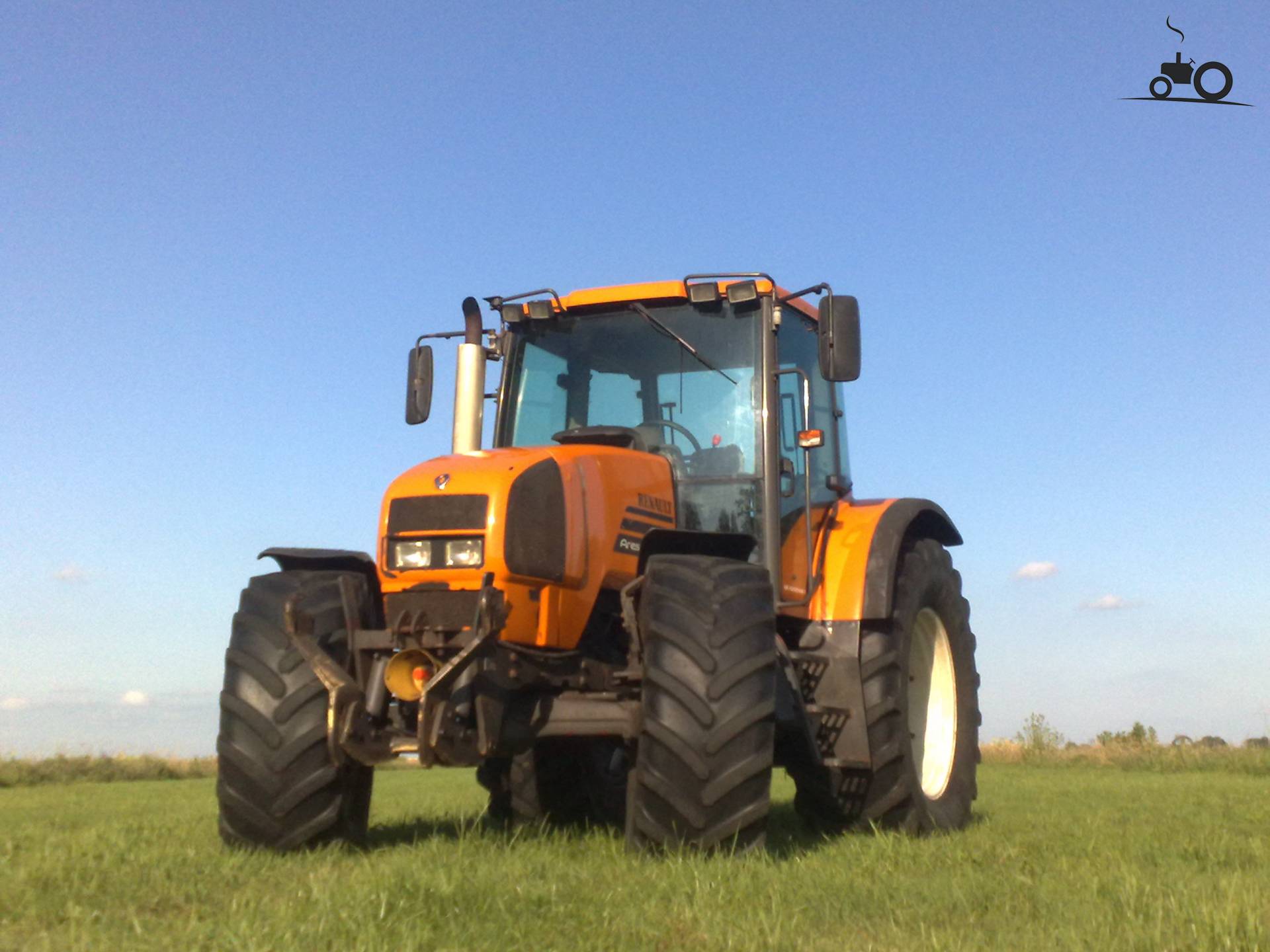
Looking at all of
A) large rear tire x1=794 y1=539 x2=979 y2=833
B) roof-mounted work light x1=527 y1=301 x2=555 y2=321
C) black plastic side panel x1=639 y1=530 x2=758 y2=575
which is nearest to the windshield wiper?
roof-mounted work light x1=527 y1=301 x2=555 y2=321

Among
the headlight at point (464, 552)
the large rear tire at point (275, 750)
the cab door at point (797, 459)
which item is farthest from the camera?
the cab door at point (797, 459)

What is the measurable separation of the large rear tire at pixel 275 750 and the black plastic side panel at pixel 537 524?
940 mm

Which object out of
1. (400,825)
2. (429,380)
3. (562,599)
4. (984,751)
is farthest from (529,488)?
(984,751)

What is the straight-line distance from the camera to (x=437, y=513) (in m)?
5.94

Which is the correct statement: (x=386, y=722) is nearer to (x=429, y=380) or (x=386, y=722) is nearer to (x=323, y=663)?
(x=323, y=663)

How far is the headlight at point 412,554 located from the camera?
5914mm

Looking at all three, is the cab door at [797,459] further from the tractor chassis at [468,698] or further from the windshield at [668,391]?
the tractor chassis at [468,698]

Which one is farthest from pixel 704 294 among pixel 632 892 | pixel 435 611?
pixel 632 892

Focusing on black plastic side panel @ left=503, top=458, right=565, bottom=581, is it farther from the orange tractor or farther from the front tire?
the front tire

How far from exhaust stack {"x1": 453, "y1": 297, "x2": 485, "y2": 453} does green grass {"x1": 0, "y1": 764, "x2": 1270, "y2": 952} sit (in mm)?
2016

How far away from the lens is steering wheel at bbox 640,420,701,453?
7.06 meters

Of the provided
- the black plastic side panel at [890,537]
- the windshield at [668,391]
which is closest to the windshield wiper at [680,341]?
the windshield at [668,391]

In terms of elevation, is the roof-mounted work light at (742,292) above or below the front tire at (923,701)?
above

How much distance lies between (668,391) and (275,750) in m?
2.76
